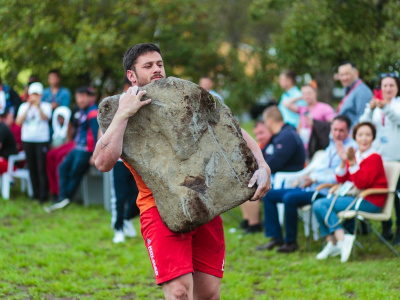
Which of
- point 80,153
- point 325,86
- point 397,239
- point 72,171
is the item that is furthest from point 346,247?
point 325,86

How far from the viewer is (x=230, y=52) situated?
13.7 meters

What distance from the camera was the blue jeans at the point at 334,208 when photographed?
6.81 meters

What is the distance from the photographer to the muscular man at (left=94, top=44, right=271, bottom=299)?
3551 mm

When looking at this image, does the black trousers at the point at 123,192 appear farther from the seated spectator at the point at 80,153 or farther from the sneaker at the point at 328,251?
the sneaker at the point at 328,251

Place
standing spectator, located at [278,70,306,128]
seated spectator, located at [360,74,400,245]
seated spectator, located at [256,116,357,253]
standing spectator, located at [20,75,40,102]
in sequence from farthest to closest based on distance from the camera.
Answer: standing spectator, located at [20,75,40,102] → standing spectator, located at [278,70,306,128] → seated spectator, located at [256,116,357,253] → seated spectator, located at [360,74,400,245]

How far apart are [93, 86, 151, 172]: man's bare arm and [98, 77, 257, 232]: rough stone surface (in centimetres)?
11

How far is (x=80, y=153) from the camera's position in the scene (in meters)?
9.96

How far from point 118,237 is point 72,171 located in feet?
7.93

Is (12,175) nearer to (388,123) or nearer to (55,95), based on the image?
(55,95)

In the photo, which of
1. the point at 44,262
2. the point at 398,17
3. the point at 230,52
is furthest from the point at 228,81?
the point at 44,262

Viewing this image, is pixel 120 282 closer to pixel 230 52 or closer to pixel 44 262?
pixel 44 262

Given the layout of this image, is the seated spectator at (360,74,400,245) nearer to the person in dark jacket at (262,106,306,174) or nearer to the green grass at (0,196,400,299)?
the person in dark jacket at (262,106,306,174)

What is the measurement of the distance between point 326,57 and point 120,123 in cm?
776

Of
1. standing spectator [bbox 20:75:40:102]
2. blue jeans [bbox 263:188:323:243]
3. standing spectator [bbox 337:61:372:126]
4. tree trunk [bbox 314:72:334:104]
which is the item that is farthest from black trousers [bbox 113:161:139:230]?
tree trunk [bbox 314:72:334:104]
